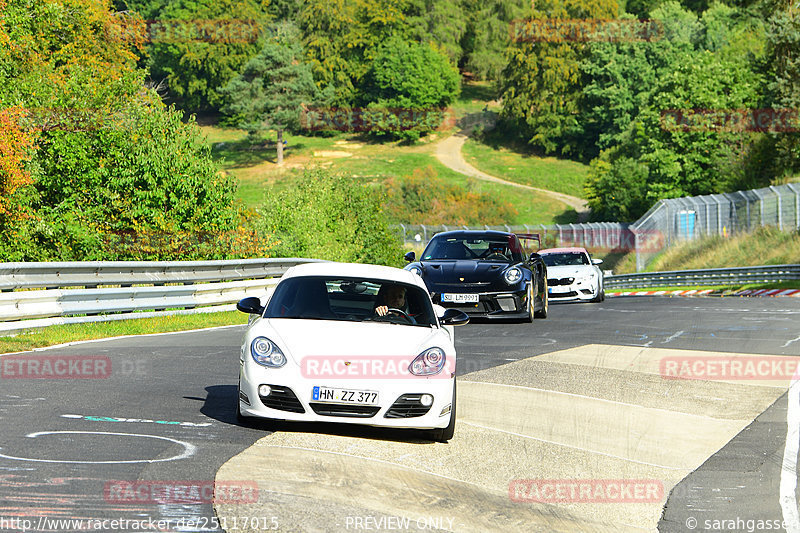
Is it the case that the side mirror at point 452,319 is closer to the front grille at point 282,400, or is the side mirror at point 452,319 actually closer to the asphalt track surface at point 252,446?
the asphalt track surface at point 252,446

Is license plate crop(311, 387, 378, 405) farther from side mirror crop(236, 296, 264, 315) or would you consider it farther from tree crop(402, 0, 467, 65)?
tree crop(402, 0, 467, 65)

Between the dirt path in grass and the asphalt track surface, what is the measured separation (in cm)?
8059

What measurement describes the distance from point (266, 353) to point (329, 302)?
1.18 metres

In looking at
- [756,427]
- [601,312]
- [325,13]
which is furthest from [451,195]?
[756,427]

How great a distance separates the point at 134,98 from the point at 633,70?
261 feet

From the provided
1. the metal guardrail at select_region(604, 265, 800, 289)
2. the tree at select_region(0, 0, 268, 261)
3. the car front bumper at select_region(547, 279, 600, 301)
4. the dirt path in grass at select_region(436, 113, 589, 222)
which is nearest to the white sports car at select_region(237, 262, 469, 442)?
the car front bumper at select_region(547, 279, 600, 301)

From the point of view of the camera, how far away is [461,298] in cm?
1744

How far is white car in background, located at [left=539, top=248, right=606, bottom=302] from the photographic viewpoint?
87.9 feet

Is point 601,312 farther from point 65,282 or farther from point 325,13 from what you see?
point 325,13

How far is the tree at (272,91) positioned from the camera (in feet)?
367

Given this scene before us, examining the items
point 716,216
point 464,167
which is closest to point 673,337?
point 716,216

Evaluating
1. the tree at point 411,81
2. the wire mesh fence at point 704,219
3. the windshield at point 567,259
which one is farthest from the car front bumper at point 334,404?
the tree at point 411,81

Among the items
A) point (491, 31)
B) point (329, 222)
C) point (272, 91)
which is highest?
point (491, 31)

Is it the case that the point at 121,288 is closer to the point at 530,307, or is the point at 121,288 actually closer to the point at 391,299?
the point at 530,307
